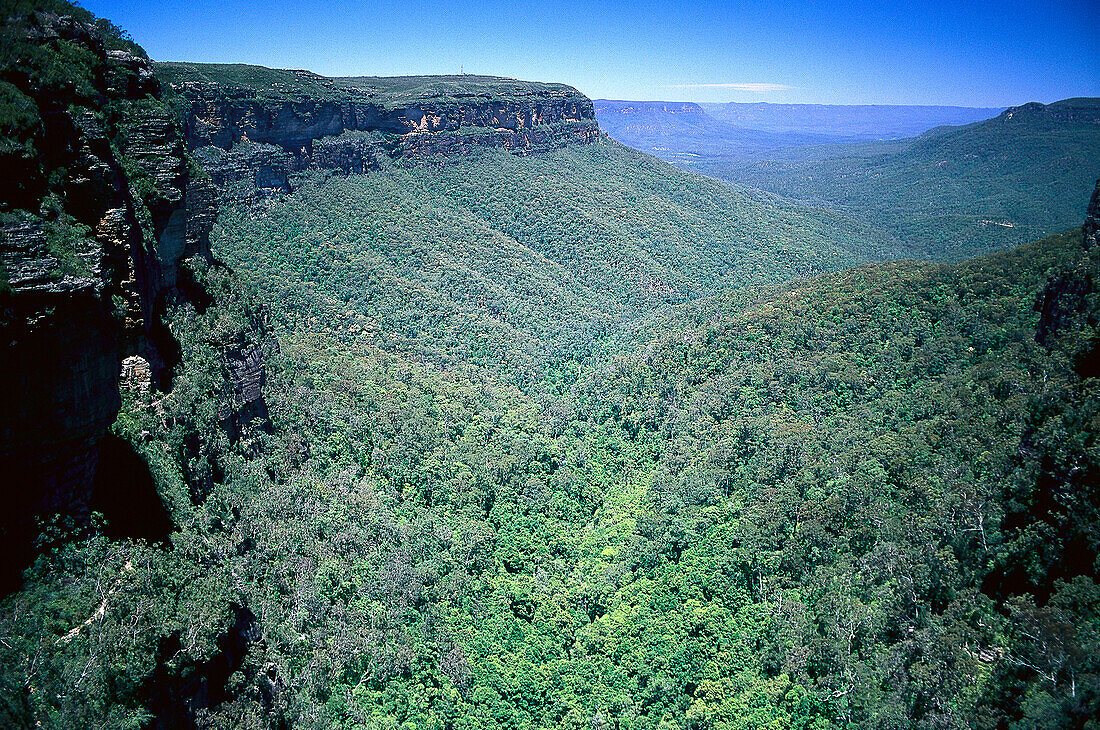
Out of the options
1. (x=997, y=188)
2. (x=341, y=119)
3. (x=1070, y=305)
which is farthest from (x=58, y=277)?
(x=997, y=188)

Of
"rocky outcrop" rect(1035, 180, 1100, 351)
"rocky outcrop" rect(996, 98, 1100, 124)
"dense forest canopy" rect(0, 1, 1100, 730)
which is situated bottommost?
"dense forest canopy" rect(0, 1, 1100, 730)

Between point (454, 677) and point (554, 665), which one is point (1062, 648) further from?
point (454, 677)

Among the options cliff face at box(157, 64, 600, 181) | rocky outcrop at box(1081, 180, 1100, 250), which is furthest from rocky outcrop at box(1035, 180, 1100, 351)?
cliff face at box(157, 64, 600, 181)

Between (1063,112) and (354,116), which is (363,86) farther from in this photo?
(1063,112)

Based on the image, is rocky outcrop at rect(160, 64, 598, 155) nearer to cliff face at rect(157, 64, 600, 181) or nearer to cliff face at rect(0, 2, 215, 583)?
cliff face at rect(157, 64, 600, 181)

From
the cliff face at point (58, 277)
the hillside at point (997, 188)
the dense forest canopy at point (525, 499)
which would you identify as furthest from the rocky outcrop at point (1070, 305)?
the hillside at point (997, 188)

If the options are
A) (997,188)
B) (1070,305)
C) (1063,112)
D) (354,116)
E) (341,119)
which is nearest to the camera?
(1070,305)

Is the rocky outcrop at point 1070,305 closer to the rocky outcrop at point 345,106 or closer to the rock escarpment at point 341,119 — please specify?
the rock escarpment at point 341,119
